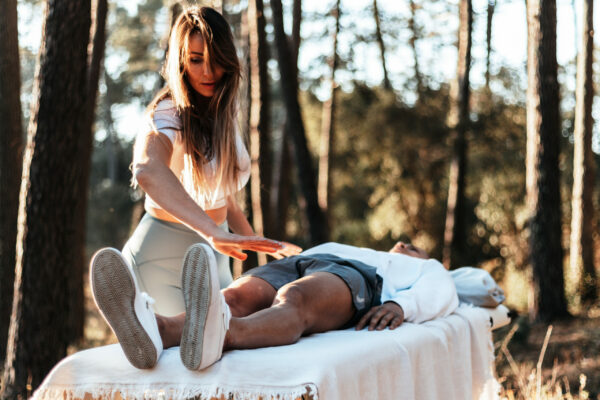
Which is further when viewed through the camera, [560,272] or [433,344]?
[560,272]

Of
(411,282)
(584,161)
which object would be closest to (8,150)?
(411,282)

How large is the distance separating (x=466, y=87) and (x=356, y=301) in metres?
9.90

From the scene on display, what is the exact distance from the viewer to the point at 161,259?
9.12 ft

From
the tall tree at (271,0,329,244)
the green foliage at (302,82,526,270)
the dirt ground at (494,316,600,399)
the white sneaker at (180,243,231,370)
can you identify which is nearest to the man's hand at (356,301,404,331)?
the white sneaker at (180,243,231,370)

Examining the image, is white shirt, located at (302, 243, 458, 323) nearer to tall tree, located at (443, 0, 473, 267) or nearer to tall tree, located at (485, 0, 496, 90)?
tall tree, located at (443, 0, 473, 267)

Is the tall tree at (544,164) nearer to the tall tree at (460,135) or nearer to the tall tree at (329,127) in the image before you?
the tall tree at (460,135)

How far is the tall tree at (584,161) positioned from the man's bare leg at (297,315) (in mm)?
7820

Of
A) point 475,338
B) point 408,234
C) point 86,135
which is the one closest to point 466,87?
point 408,234

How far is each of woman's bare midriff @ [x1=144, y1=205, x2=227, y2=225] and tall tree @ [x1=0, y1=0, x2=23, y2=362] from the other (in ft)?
13.6

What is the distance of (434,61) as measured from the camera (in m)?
16.8

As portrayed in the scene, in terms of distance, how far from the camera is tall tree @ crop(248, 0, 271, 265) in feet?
28.4

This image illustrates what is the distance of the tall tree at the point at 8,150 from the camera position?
6.46 m

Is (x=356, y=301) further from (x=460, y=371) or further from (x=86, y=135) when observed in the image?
(x=86, y=135)

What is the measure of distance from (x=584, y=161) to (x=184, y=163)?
8603 mm
